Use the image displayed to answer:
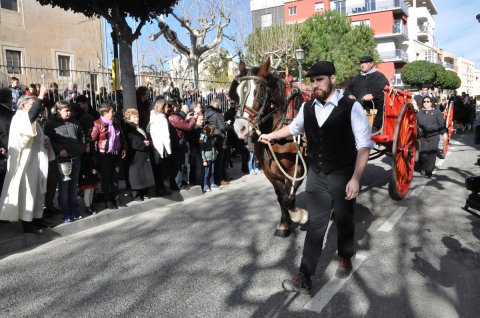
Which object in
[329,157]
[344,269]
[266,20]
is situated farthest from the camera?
[266,20]

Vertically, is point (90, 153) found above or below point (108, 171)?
above

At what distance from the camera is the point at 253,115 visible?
4.39m

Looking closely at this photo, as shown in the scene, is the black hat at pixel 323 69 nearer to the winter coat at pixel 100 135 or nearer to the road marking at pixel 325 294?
the road marking at pixel 325 294

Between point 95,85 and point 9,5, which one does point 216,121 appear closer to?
point 95,85

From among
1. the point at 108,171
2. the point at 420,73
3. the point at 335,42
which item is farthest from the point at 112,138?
the point at 420,73

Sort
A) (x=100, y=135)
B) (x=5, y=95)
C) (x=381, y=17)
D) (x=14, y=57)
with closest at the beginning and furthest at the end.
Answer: (x=5, y=95)
(x=100, y=135)
(x=14, y=57)
(x=381, y=17)

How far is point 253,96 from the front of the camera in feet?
14.6

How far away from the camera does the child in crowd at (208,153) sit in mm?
8273

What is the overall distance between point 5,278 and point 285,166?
329 centimetres

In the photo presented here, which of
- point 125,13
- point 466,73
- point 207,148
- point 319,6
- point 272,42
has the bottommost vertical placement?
point 207,148

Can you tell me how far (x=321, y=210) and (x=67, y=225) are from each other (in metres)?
3.87

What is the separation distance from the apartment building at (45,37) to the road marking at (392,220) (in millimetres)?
14524

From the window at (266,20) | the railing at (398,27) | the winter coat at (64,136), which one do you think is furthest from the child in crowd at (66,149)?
the railing at (398,27)

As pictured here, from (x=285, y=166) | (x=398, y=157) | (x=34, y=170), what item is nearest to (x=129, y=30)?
(x=34, y=170)
